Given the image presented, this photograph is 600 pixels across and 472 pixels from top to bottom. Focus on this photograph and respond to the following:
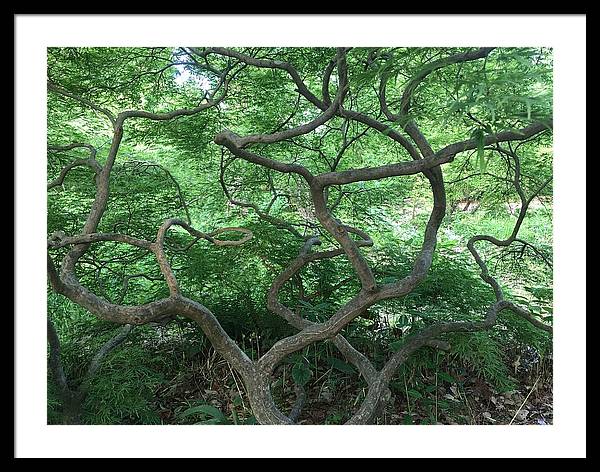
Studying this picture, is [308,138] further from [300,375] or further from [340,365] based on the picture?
[300,375]

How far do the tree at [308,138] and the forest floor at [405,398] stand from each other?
0.24m

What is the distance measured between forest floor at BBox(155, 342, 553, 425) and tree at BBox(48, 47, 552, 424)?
9.5 inches

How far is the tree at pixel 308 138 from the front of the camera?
1876 mm

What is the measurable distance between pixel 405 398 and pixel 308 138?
145 cm

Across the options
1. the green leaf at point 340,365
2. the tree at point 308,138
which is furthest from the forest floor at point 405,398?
the tree at point 308,138

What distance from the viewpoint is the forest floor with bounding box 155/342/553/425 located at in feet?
9.49

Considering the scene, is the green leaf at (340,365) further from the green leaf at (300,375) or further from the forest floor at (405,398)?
the green leaf at (300,375)

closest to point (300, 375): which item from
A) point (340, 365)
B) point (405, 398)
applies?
point (340, 365)

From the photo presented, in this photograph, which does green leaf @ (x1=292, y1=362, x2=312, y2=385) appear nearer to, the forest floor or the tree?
the tree

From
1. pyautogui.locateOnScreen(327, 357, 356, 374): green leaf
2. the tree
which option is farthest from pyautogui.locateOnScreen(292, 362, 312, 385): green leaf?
pyautogui.locateOnScreen(327, 357, 356, 374): green leaf

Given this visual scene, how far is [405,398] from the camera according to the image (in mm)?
2998
